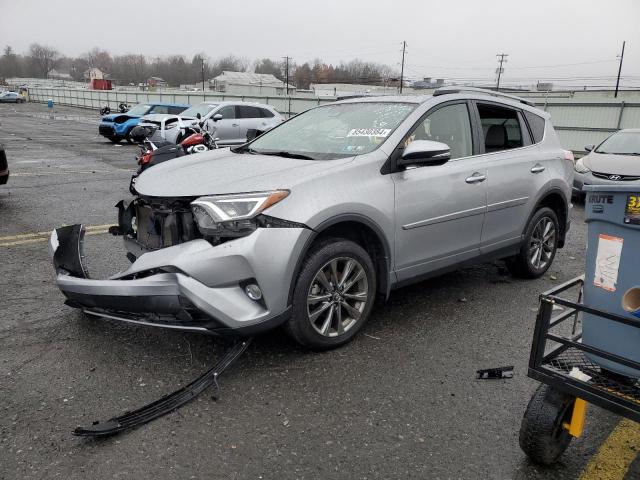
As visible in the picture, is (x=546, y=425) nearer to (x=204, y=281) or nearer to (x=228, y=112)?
(x=204, y=281)

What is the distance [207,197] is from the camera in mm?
3152

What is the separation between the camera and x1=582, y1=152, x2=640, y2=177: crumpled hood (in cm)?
859

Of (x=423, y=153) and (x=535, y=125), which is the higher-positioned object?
(x=535, y=125)

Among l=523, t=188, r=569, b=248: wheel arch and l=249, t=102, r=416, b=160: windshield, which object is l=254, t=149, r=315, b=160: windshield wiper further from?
l=523, t=188, r=569, b=248: wheel arch

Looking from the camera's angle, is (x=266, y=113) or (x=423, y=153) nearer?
(x=423, y=153)

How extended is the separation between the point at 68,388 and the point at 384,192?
2329mm

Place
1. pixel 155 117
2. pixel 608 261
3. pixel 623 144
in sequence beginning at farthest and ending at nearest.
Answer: pixel 155 117
pixel 623 144
pixel 608 261

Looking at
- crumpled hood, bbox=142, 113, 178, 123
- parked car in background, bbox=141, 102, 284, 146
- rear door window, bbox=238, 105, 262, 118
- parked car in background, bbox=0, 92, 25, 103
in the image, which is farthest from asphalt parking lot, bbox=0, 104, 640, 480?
parked car in background, bbox=0, 92, 25, 103

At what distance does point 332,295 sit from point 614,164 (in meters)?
7.53

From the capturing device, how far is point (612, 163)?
352 inches

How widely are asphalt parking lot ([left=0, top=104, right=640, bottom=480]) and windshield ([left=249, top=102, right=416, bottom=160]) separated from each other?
4.52 ft

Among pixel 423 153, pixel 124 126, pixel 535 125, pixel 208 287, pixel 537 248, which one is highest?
pixel 535 125

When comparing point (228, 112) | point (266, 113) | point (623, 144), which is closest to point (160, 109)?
point (228, 112)

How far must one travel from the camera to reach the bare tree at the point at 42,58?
118812mm
